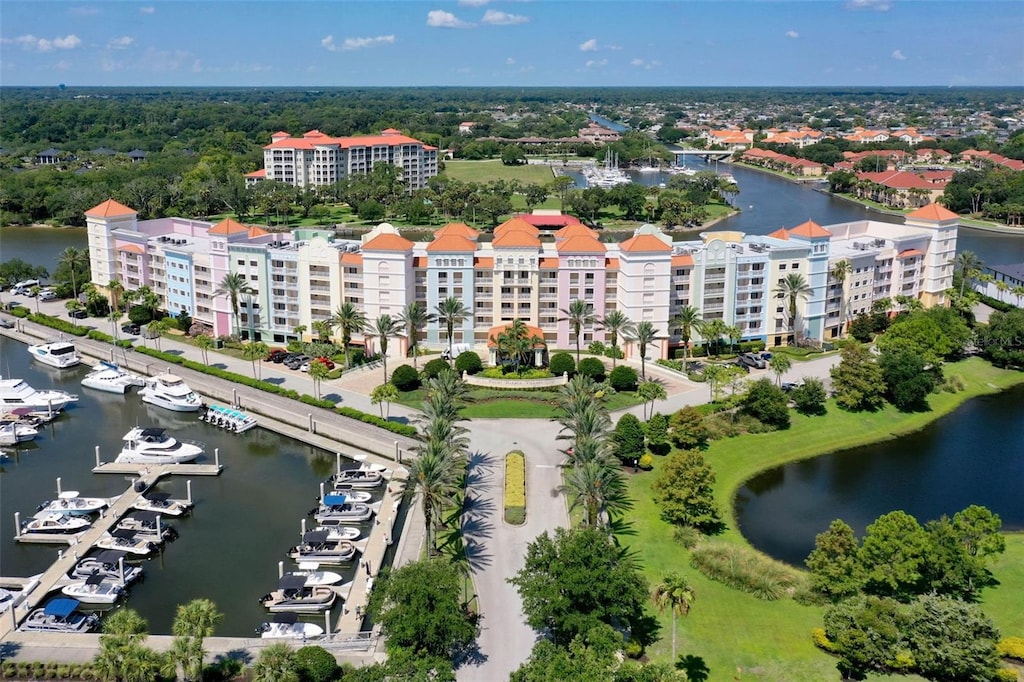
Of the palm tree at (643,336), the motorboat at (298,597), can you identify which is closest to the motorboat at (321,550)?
the motorboat at (298,597)

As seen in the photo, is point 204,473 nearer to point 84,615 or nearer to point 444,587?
point 84,615

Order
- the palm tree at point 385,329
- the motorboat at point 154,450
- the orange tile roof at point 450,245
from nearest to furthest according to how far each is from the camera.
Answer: the motorboat at point 154,450 → the palm tree at point 385,329 → the orange tile roof at point 450,245

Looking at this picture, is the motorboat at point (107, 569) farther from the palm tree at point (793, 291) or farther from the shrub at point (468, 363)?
the palm tree at point (793, 291)

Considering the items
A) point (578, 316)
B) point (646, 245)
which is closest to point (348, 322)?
point (578, 316)

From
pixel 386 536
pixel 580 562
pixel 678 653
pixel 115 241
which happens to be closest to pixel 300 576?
pixel 386 536

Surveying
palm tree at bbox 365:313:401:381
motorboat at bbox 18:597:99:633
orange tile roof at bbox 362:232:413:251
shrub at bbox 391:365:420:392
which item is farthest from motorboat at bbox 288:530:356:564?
orange tile roof at bbox 362:232:413:251

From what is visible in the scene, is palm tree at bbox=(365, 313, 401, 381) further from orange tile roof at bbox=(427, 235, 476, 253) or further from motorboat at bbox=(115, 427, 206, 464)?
motorboat at bbox=(115, 427, 206, 464)

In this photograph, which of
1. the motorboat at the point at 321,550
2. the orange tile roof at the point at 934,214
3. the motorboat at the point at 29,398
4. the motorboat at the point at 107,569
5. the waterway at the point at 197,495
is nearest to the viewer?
the waterway at the point at 197,495

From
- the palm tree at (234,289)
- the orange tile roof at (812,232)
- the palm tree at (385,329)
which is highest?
the orange tile roof at (812,232)
